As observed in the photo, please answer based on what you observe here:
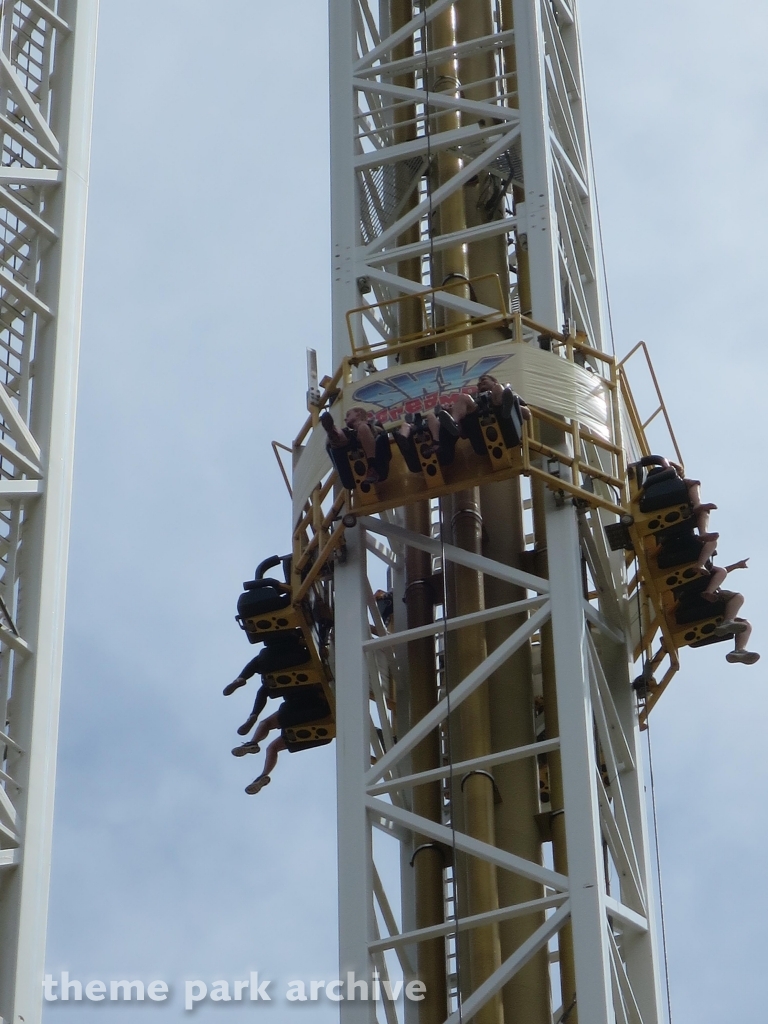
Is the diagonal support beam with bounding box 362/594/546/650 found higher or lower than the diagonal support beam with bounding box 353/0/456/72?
lower

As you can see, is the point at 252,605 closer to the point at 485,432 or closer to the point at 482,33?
the point at 485,432

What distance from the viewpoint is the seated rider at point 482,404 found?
28406 mm

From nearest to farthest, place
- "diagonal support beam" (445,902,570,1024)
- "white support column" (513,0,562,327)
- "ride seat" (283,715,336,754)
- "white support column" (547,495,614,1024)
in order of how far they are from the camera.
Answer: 1. "white support column" (547,495,614,1024)
2. "diagonal support beam" (445,902,570,1024)
3. "white support column" (513,0,562,327)
4. "ride seat" (283,715,336,754)

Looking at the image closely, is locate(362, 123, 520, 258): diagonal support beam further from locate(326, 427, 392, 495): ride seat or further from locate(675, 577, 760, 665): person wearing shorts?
locate(675, 577, 760, 665): person wearing shorts

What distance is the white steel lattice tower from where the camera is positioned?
27.4 meters

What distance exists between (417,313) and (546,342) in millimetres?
3257

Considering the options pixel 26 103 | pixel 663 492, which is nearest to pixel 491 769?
pixel 663 492

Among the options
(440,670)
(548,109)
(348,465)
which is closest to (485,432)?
(348,465)

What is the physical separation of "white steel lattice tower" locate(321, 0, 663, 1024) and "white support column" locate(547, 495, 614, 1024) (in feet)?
0.08

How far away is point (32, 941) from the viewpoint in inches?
1114

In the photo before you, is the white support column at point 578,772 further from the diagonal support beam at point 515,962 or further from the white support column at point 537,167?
the white support column at point 537,167

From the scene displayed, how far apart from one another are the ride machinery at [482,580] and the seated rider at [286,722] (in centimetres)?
48

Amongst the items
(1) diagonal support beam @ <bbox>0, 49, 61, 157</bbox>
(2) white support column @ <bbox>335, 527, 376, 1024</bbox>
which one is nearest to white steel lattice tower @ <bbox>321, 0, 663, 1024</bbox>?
(2) white support column @ <bbox>335, 527, 376, 1024</bbox>

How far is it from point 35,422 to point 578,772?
876 cm
